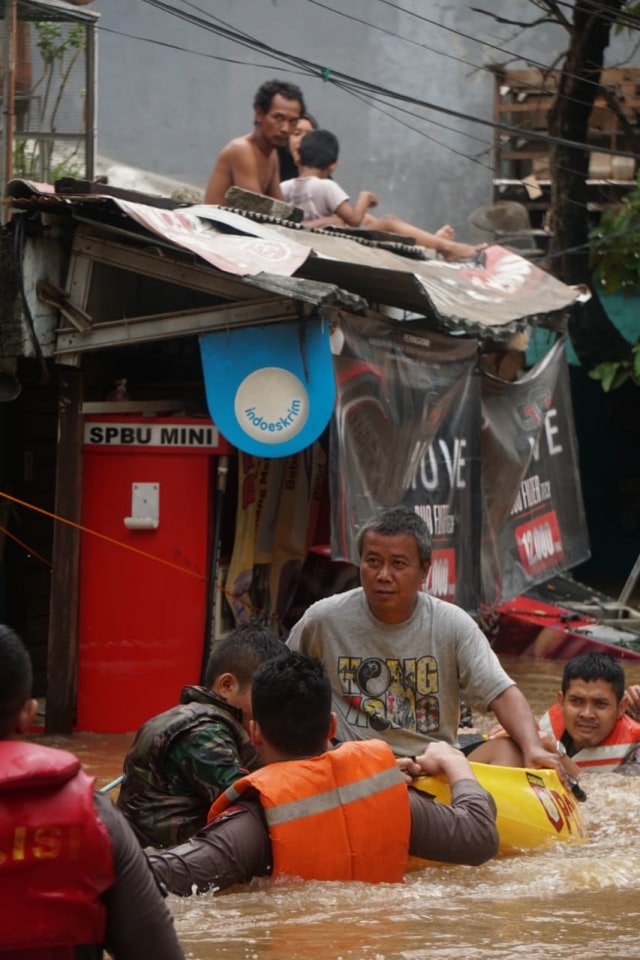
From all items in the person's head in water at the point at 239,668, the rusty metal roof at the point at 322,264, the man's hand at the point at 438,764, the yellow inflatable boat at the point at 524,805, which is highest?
the rusty metal roof at the point at 322,264

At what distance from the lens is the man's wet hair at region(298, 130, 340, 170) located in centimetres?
1304

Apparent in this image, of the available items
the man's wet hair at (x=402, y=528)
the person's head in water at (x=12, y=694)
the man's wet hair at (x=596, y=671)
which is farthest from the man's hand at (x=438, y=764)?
the person's head in water at (x=12, y=694)

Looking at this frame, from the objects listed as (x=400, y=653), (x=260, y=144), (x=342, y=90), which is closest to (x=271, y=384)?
(x=400, y=653)

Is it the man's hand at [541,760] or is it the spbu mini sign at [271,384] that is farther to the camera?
the spbu mini sign at [271,384]

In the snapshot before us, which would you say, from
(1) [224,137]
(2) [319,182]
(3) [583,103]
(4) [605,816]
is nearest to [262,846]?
(4) [605,816]

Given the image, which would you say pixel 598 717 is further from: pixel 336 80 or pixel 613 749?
pixel 336 80

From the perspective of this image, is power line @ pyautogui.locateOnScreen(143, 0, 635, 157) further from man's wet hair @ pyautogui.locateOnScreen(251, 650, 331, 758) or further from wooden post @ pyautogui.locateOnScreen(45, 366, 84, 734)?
man's wet hair @ pyautogui.locateOnScreen(251, 650, 331, 758)

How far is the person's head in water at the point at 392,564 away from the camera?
6133 mm

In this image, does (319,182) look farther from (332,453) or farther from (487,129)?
(487,129)

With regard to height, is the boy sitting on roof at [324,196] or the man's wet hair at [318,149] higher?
the man's wet hair at [318,149]

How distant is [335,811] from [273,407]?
15.0 ft

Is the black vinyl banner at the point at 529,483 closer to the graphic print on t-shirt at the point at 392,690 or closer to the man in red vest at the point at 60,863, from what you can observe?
the graphic print on t-shirt at the point at 392,690

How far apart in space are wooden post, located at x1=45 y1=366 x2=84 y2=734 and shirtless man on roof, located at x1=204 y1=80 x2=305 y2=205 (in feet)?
8.04

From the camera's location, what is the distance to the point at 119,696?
9695 mm
